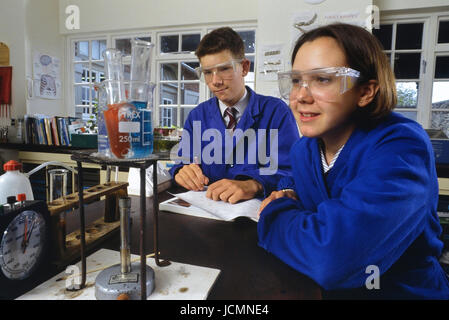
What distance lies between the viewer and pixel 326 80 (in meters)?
0.75

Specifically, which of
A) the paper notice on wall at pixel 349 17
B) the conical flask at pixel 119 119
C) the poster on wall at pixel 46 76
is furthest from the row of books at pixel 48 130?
the conical flask at pixel 119 119

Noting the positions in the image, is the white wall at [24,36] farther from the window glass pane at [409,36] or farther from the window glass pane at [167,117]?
the window glass pane at [409,36]

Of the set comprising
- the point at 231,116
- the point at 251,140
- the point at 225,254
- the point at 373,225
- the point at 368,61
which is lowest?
the point at 225,254

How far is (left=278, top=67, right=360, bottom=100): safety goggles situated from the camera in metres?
0.74

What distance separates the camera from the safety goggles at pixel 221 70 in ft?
4.87

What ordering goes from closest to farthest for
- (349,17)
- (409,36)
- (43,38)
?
(349,17) < (409,36) < (43,38)

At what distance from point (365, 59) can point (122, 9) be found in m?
3.67

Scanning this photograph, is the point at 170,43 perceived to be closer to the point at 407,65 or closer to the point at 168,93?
the point at 168,93

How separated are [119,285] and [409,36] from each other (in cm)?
358

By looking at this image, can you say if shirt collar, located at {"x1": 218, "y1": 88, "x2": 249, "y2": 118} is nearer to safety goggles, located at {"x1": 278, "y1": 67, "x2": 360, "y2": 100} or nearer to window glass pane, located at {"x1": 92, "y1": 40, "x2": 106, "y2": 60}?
safety goggles, located at {"x1": 278, "y1": 67, "x2": 360, "y2": 100}

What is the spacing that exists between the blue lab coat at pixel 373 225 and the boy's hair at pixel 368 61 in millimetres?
48

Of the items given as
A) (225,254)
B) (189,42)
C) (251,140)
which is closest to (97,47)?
(189,42)

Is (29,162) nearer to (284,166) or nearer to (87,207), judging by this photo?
(87,207)
